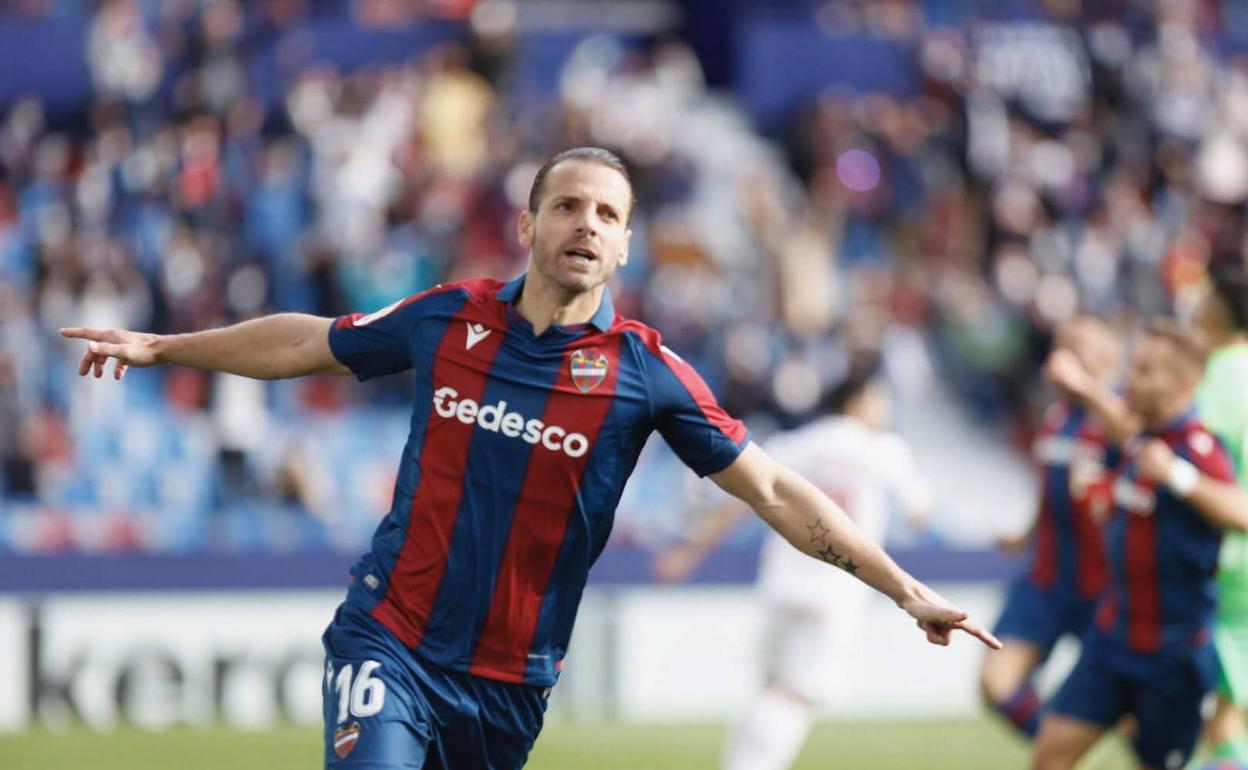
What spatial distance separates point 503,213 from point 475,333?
12.3m

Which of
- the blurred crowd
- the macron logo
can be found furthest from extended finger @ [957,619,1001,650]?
the blurred crowd

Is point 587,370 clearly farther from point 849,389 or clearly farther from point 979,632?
point 849,389

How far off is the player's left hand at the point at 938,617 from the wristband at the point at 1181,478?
242 centimetres

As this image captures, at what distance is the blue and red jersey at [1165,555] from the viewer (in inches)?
318

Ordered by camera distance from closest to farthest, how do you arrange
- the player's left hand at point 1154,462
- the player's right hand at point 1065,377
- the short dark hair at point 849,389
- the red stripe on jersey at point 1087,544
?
the player's left hand at point 1154,462 → the player's right hand at point 1065,377 → the red stripe on jersey at point 1087,544 → the short dark hair at point 849,389

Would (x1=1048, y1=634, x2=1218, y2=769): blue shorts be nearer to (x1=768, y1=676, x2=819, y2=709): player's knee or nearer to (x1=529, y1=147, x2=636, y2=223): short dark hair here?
(x1=768, y1=676, x2=819, y2=709): player's knee

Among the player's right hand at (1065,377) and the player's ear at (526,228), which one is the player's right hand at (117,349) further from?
the player's right hand at (1065,377)

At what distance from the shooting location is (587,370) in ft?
18.9

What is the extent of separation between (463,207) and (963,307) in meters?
4.56

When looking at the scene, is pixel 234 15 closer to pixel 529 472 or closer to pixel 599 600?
pixel 599 600

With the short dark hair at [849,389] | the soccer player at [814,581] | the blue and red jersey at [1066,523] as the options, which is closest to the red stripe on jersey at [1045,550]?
the blue and red jersey at [1066,523]

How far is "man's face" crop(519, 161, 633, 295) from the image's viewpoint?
5621mm

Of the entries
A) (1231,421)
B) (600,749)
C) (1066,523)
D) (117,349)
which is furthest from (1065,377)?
(600,749)

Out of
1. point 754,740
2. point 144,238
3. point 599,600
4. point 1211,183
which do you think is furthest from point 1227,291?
point 1211,183
